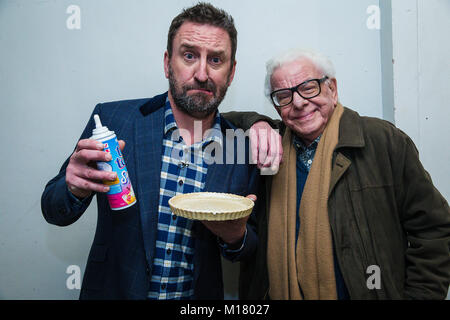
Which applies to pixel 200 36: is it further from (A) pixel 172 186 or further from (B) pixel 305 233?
(B) pixel 305 233

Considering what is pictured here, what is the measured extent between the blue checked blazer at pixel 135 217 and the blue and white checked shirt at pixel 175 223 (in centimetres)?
4

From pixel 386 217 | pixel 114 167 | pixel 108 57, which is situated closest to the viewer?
pixel 114 167

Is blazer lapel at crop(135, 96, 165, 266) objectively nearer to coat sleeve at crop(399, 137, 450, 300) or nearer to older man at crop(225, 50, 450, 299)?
older man at crop(225, 50, 450, 299)

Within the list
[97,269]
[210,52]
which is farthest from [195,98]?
[97,269]

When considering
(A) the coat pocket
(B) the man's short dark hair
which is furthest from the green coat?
(A) the coat pocket

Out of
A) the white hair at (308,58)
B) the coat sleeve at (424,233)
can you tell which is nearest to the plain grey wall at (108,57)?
the white hair at (308,58)

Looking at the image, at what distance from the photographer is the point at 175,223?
0.96m

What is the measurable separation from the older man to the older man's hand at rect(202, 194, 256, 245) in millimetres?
241

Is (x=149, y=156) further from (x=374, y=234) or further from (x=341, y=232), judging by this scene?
(x=374, y=234)

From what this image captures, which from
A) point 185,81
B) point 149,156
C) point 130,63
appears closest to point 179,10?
point 130,63

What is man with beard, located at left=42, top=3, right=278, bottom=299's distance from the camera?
2.94 ft

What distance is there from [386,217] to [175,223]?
0.80 m

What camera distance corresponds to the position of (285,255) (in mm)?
1065

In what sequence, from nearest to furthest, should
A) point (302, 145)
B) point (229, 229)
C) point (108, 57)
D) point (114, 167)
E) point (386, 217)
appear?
point (114, 167), point (229, 229), point (386, 217), point (302, 145), point (108, 57)
